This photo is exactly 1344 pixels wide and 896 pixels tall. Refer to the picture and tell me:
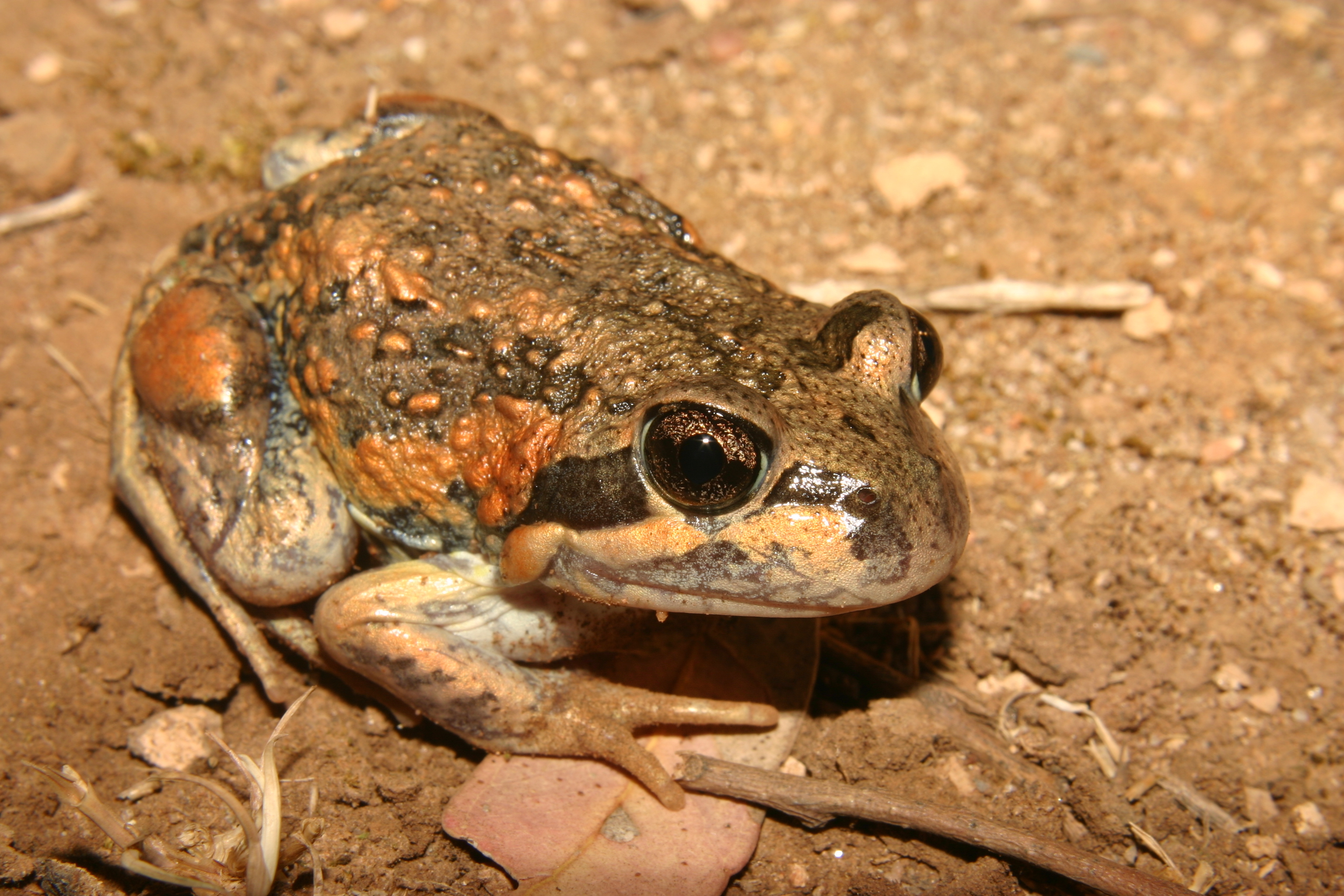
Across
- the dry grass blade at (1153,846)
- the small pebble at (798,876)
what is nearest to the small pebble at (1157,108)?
the dry grass blade at (1153,846)

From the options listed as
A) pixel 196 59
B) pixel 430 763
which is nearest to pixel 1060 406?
pixel 430 763

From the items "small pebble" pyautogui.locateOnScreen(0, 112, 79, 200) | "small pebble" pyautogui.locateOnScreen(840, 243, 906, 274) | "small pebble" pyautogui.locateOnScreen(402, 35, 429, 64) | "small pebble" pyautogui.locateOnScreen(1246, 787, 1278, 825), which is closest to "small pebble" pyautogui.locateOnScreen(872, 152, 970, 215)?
"small pebble" pyautogui.locateOnScreen(840, 243, 906, 274)

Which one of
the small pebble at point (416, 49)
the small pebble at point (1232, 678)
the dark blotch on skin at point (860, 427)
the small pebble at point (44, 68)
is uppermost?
the small pebble at point (44, 68)

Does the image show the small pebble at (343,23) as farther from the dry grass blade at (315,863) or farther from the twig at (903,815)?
the twig at (903,815)

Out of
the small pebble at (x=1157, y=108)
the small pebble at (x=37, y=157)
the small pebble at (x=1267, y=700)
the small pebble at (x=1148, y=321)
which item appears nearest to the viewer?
the small pebble at (x=1267, y=700)

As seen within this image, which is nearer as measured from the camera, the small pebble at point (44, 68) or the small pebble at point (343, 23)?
the small pebble at point (44, 68)

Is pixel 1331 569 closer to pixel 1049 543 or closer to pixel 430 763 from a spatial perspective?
pixel 1049 543

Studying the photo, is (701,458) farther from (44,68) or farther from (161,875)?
(44,68)
